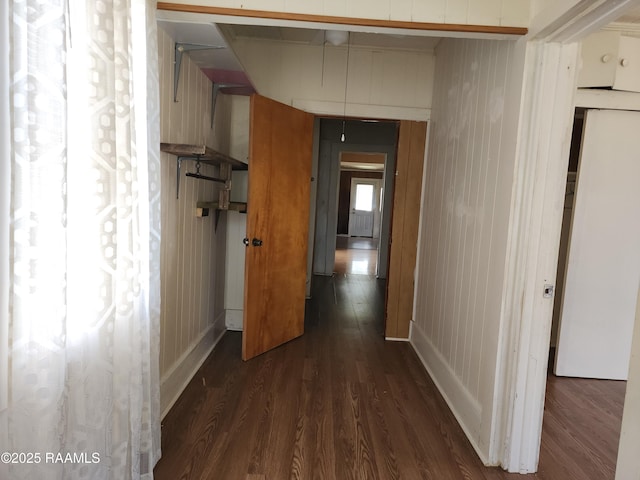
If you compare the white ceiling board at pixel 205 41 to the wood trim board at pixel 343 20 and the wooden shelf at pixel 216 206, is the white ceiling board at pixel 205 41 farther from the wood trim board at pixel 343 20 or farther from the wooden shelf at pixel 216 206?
the wooden shelf at pixel 216 206

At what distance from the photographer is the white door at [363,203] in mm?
13609

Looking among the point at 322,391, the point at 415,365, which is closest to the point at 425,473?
the point at 322,391

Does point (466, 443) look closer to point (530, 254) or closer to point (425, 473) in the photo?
point (425, 473)

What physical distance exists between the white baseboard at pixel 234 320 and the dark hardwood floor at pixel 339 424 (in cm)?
37

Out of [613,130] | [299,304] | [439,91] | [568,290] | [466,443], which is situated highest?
[439,91]

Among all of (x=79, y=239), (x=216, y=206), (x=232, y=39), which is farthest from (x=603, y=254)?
(x=79, y=239)

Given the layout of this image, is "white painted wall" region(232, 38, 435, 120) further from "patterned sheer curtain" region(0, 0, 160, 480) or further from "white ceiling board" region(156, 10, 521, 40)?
"patterned sheer curtain" region(0, 0, 160, 480)

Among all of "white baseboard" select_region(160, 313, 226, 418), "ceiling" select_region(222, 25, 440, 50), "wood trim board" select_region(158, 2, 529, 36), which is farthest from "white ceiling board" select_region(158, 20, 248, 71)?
"white baseboard" select_region(160, 313, 226, 418)

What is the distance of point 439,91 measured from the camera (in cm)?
325

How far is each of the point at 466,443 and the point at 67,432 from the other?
1.81 m

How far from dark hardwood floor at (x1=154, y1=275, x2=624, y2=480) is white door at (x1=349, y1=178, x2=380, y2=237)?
10.6m

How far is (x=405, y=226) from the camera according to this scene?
357cm

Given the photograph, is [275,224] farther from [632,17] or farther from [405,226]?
[632,17]

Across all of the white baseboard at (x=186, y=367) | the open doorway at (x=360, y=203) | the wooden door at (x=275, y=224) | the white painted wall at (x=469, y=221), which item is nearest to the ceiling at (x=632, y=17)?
the white painted wall at (x=469, y=221)
